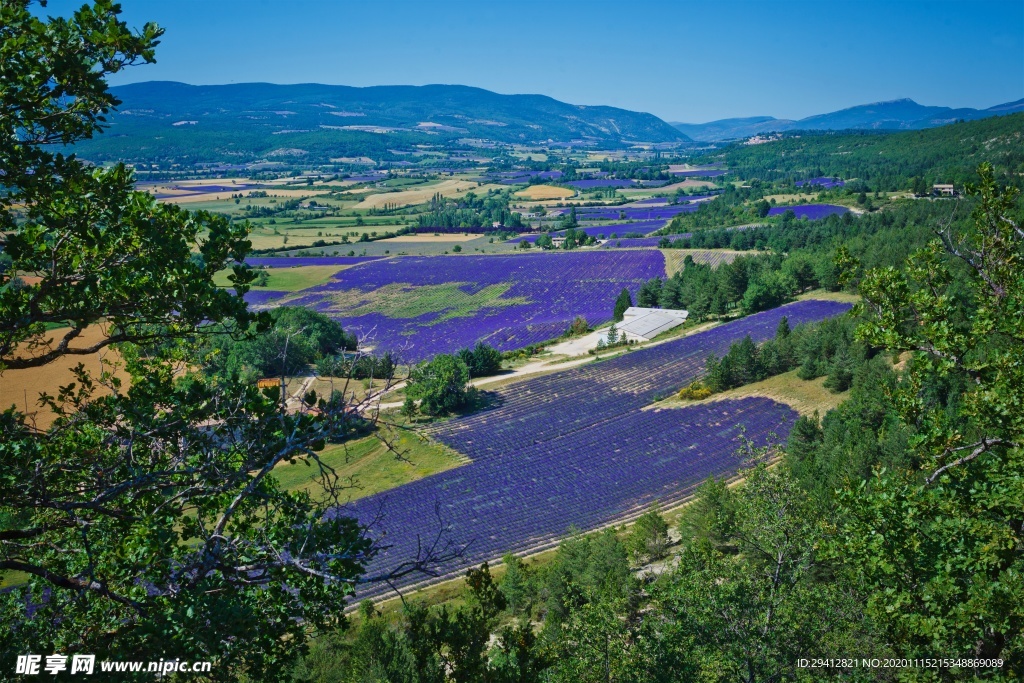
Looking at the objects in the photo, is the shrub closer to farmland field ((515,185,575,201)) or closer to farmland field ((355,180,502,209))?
farmland field ((355,180,502,209))

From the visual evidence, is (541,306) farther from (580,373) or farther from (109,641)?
(109,641)

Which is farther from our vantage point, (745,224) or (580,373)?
(745,224)

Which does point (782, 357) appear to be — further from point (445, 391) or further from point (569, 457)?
point (445, 391)

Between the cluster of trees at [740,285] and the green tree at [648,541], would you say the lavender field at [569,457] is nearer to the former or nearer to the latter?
the green tree at [648,541]

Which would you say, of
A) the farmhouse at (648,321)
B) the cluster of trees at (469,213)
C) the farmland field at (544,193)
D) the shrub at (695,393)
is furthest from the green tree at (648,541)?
the farmland field at (544,193)

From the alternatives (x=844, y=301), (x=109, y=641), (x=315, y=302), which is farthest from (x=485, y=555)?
(x=315, y=302)

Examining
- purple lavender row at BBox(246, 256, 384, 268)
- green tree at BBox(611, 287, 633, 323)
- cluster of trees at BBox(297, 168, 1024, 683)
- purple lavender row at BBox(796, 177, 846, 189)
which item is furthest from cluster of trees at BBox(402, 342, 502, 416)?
purple lavender row at BBox(796, 177, 846, 189)

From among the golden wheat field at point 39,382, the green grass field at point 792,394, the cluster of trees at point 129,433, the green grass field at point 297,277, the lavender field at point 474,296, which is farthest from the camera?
the green grass field at point 297,277
